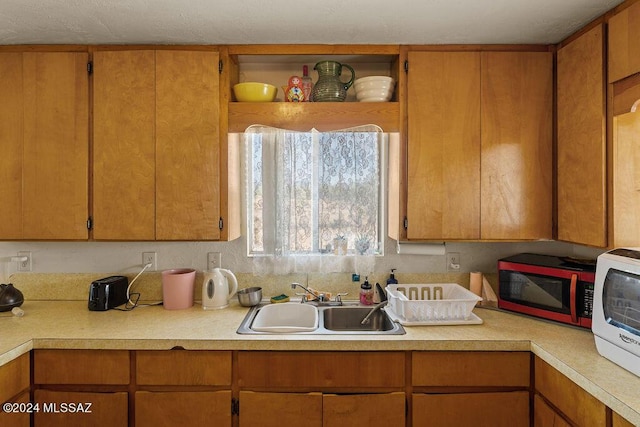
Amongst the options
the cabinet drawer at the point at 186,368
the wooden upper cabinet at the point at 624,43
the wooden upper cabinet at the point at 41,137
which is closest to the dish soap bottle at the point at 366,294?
the cabinet drawer at the point at 186,368

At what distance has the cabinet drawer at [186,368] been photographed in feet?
5.25

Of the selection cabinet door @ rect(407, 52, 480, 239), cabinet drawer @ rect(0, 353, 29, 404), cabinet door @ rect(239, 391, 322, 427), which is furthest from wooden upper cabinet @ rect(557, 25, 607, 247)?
cabinet drawer @ rect(0, 353, 29, 404)

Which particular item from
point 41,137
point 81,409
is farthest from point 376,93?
point 81,409

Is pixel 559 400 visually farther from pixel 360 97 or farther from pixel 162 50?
pixel 162 50

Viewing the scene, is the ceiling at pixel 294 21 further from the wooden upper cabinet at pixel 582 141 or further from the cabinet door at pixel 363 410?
the cabinet door at pixel 363 410

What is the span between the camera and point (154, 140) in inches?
74.4

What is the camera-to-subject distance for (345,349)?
5.22 feet

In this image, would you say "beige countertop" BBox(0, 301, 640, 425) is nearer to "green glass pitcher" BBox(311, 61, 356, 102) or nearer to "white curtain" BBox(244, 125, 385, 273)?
"white curtain" BBox(244, 125, 385, 273)

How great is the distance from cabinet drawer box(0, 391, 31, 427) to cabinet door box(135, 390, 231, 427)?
467 mm

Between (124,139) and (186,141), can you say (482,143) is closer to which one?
(186,141)

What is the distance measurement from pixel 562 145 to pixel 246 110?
1.61 meters

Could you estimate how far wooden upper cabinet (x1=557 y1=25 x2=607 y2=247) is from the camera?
5.26ft

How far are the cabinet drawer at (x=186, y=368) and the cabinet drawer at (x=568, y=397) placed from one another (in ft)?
4.33

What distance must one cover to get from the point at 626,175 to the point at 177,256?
2.30 m
